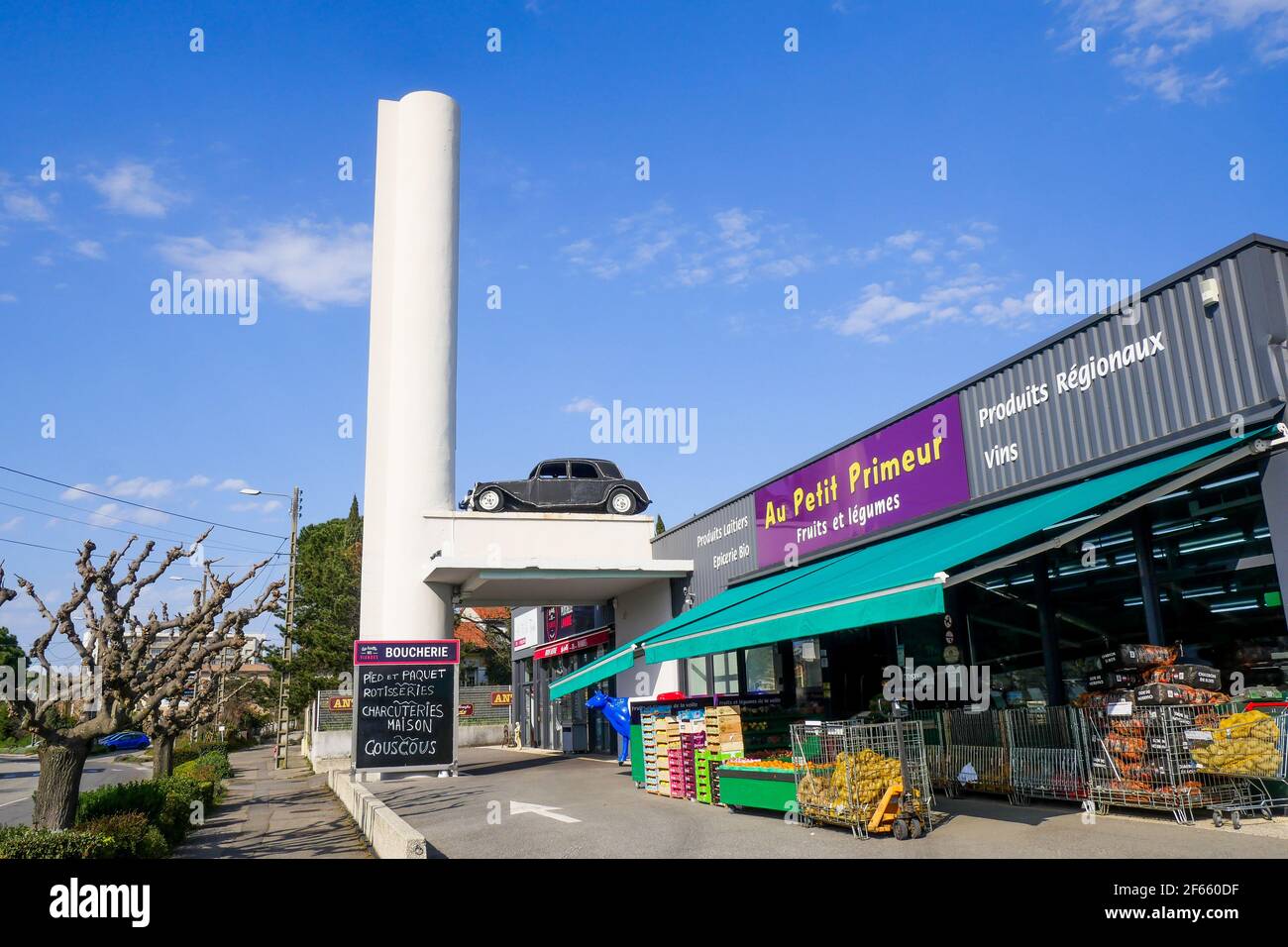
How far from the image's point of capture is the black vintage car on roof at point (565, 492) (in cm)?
2478

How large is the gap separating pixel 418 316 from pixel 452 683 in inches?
393

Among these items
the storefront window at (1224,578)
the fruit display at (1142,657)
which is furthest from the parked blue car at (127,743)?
the fruit display at (1142,657)

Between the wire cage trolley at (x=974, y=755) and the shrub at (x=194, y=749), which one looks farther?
the shrub at (x=194, y=749)

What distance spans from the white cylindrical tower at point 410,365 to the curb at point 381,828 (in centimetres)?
654

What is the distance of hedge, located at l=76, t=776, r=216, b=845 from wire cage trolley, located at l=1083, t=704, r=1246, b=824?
11.9 meters

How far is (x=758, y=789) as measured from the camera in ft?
39.4

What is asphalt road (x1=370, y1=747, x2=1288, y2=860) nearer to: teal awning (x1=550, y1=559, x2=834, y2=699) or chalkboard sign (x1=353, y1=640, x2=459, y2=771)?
teal awning (x1=550, y1=559, x2=834, y2=699)

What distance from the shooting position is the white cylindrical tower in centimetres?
2323

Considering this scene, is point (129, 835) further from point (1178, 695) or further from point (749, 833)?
point (1178, 695)

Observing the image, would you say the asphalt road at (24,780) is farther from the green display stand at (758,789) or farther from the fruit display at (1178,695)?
the fruit display at (1178,695)

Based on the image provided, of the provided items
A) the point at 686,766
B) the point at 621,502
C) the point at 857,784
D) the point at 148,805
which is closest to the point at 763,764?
the point at 857,784

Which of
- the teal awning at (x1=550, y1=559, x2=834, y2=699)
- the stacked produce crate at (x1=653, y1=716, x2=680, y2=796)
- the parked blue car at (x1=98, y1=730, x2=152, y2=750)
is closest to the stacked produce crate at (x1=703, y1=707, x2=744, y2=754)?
the stacked produce crate at (x1=653, y1=716, x2=680, y2=796)
